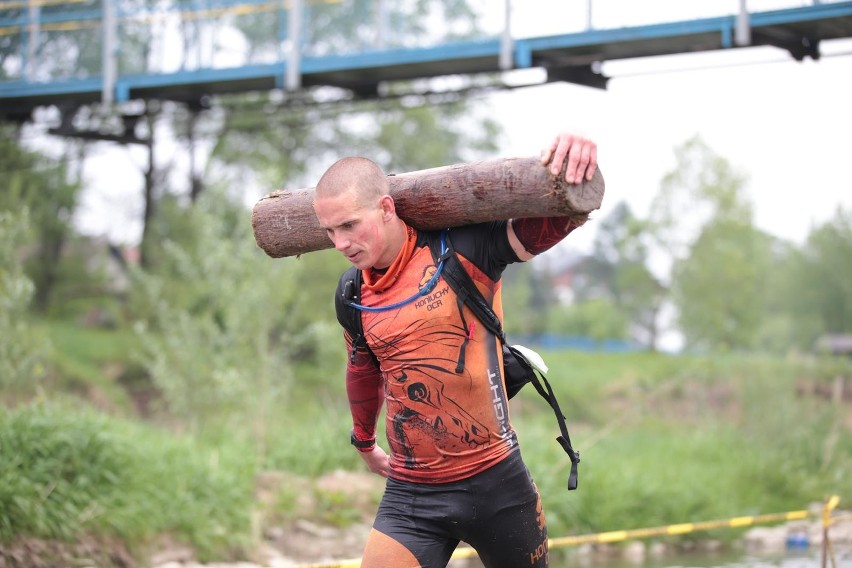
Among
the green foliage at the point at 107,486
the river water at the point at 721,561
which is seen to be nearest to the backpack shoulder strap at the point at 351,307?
the green foliage at the point at 107,486

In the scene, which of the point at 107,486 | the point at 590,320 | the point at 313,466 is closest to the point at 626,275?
the point at 590,320

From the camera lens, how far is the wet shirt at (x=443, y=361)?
4.04 metres

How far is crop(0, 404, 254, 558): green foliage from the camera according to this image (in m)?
7.98

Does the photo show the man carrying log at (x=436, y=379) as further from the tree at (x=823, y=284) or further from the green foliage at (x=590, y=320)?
the green foliage at (x=590, y=320)

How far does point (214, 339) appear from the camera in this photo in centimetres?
1317

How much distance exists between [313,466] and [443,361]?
7.71 metres

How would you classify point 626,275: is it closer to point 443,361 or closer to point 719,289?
point 719,289

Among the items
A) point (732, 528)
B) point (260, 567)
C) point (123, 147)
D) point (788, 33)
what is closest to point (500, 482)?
point (260, 567)

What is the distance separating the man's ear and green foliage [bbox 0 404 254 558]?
195 inches

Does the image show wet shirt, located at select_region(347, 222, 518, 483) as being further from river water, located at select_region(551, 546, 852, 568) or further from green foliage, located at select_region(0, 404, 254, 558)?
river water, located at select_region(551, 546, 852, 568)

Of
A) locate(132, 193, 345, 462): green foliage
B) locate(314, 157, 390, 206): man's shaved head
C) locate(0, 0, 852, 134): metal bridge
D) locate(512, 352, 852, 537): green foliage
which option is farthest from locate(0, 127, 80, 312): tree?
locate(314, 157, 390, 206): man's shaved head

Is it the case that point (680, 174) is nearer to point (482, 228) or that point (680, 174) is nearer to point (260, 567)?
point (260, 567)

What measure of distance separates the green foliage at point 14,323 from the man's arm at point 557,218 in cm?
788

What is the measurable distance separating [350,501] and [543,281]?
51752 mm
